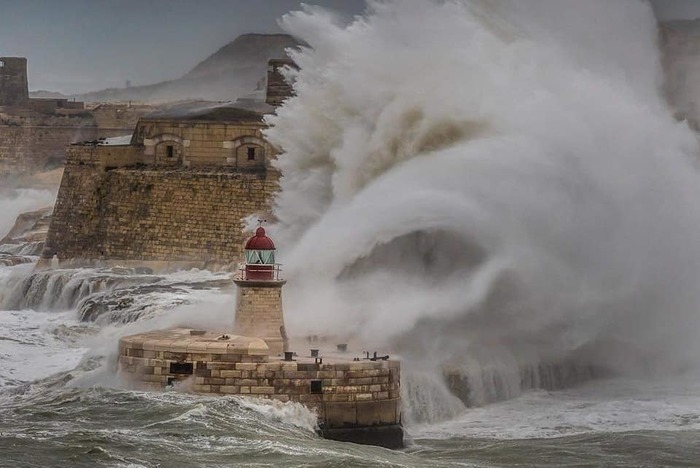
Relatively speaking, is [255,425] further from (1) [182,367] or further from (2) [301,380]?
(1) [182,367]

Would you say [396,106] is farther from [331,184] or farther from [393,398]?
[393,398]

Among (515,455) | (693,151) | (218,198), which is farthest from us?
(218,198)

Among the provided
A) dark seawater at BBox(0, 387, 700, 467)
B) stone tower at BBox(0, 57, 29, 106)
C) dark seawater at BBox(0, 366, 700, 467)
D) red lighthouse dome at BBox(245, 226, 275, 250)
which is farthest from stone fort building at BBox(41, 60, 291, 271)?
stone tower at BBox(0, 57, 29, 106)

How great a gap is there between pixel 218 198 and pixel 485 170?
23.0ft

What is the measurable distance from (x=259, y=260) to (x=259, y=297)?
1.18 feet

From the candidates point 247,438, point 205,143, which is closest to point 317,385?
point 247,438

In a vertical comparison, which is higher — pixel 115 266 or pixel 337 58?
pixel 337 58

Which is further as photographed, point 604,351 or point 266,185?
point 266,185

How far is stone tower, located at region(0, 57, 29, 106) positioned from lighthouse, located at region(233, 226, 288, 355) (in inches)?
1384

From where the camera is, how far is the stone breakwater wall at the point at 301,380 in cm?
1770

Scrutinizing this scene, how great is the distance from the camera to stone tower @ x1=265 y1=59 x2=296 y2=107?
105ft

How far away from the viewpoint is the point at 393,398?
1806 centimetres

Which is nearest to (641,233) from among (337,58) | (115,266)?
(337,58)

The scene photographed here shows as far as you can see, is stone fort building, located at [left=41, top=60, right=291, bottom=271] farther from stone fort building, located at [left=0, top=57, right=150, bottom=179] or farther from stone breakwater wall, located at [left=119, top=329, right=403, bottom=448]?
stone fort building, located at [left=0, top=57, right=150, bottom=179]
